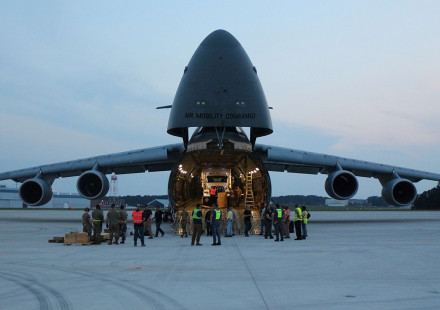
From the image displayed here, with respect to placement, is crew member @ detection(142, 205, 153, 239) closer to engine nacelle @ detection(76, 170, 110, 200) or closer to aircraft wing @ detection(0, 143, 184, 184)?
aircraft wing @ detection(0, 143, 184, 184)

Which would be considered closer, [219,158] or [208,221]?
[208,221]

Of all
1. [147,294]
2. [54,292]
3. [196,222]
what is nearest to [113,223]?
[196,222]

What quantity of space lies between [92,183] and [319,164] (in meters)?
10.2

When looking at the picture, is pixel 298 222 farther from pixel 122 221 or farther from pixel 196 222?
pixel 122 221

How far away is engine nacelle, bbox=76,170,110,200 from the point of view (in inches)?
861

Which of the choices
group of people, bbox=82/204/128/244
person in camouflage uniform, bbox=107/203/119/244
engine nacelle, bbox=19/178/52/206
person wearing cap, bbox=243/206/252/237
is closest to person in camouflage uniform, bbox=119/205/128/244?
group of people, bbox=82/204/128/244

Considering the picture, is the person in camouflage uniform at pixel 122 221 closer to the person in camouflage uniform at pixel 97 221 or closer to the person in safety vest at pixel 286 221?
the person in camouflage uniform at pixel 97 221

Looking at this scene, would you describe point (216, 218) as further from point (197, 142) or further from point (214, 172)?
point (214, 172)

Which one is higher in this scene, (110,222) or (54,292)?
(110,222)

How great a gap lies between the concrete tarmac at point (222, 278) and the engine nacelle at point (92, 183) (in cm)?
1005

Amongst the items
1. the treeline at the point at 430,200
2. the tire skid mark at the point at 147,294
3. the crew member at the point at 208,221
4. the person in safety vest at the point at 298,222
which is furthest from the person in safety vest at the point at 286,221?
the treeline at the point at 430,200

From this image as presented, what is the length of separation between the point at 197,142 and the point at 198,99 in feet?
7.37

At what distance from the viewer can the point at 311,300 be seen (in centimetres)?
580

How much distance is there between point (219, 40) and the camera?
17.5m
